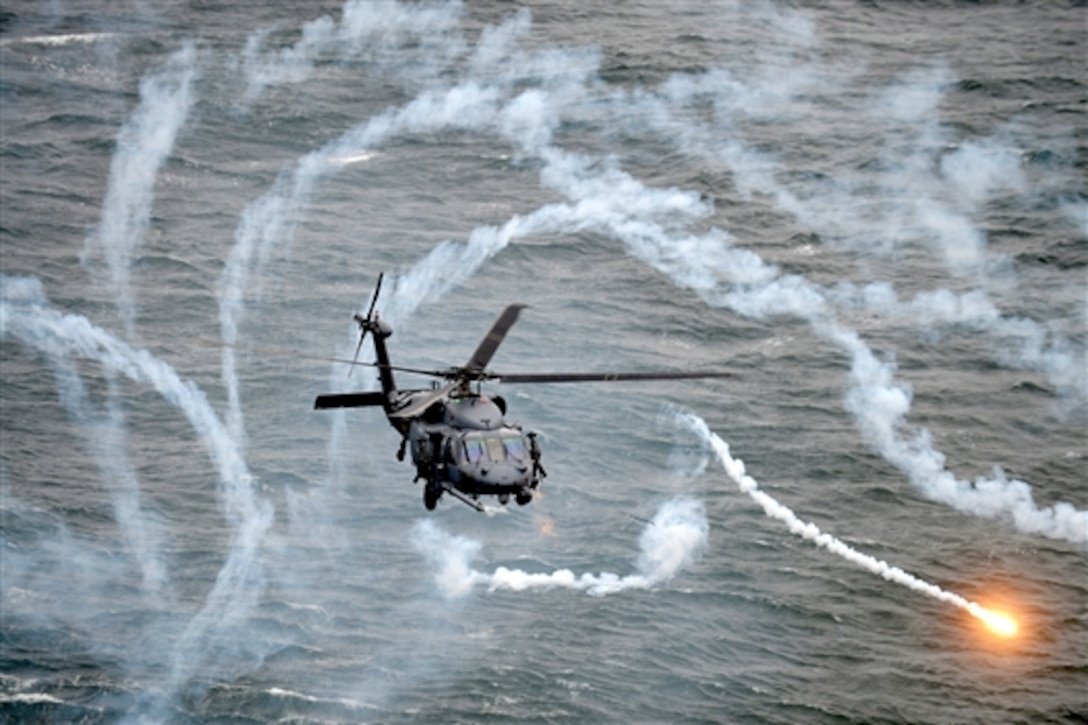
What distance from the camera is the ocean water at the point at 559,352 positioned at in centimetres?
9838

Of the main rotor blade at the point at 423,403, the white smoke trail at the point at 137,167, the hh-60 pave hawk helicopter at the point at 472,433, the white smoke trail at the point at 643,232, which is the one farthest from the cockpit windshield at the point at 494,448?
the white smoke trail at the point at 137,167

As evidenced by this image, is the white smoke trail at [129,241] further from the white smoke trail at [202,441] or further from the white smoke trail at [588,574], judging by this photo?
the white smoke trail at [588,574]

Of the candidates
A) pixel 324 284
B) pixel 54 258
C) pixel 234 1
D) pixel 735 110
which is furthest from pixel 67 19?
pixel 735 110

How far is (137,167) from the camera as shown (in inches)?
5305

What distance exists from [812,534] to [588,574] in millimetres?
13045

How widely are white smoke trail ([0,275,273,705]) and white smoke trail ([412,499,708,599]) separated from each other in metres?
9.20

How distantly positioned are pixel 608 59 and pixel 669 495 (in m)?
43.2

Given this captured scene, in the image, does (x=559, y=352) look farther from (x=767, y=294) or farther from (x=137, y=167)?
(x=137, y=167)

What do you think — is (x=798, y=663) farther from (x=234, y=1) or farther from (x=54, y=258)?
(x=234, y=1)

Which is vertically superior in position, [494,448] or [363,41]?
[363,41]

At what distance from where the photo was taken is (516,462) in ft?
246

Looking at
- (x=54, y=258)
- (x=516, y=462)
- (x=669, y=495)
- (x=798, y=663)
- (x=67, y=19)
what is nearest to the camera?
(x=516, y=462)

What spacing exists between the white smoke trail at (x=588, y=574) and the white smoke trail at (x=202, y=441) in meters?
9.20

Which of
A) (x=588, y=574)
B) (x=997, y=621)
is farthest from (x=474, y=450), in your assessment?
(x=997, y=621)
